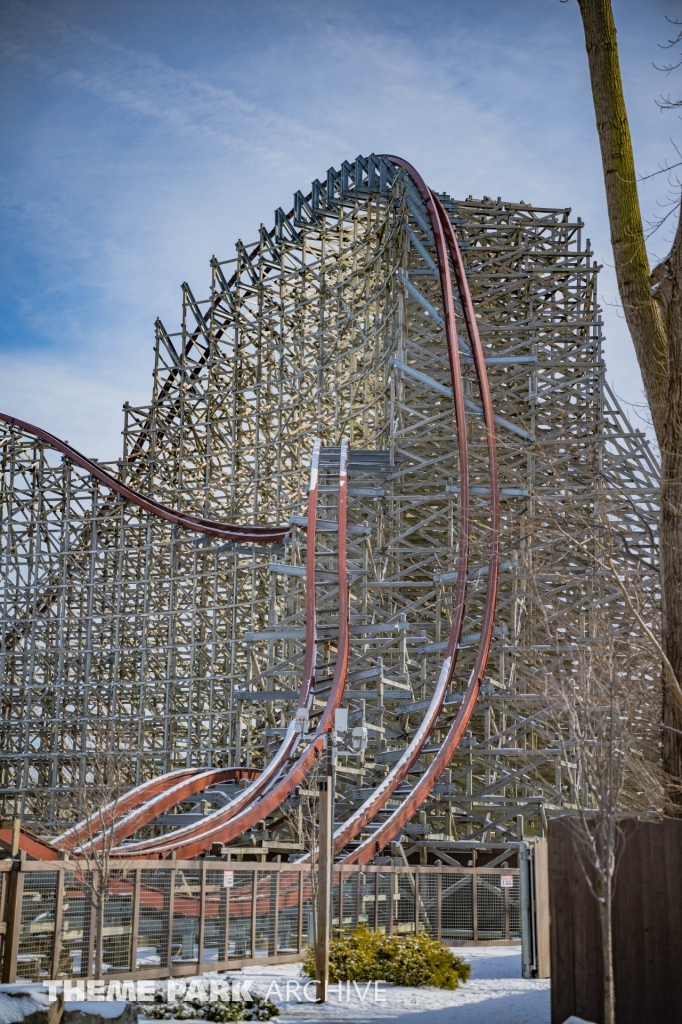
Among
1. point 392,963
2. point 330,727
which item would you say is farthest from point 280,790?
point 392,963

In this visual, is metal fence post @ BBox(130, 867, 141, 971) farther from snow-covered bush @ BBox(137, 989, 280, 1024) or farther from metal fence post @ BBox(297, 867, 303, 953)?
metal fence post @ BBox(297, 867, 303, 953)

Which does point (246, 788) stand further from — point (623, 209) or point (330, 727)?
point (623, 209)

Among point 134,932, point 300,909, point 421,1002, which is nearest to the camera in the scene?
point 421,1002

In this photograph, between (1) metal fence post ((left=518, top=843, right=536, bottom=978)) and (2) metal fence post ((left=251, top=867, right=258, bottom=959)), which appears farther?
(2) metal fence post ((left=251, top=867, right=258, bottom=959))

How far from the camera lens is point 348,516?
23688 millimetres

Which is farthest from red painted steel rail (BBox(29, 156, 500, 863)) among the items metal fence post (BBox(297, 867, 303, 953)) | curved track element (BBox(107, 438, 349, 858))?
metal fence post (BBox(297, 867, 303, 953))

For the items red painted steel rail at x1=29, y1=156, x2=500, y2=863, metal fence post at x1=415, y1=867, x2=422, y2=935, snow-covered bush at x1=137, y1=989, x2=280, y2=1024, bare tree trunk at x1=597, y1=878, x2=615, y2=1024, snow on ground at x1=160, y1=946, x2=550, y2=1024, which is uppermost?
red painted steel rail at x1=29, y1=156, x2=500, y2=863

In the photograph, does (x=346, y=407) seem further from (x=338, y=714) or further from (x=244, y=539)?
(x=338, y=714)

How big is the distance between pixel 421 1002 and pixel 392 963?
1004 mm

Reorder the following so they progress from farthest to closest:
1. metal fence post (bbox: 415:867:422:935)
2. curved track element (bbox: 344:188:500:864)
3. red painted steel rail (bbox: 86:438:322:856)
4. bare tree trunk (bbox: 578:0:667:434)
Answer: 1. curved track element (bbox: 344:188:500:864)
2. red painted steel rail (bbox: 86:438:322:856)
3. metal fence post (bbox: 415:867:422:935)
4. bare tree trunk (bbox: 578:0:667:434)

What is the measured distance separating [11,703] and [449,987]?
52.0ft

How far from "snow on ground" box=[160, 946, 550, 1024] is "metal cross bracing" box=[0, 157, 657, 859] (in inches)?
229

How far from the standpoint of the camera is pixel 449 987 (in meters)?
10.9

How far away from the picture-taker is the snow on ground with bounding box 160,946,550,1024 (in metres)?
9.18
